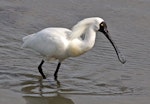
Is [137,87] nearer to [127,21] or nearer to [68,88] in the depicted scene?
[68,88]

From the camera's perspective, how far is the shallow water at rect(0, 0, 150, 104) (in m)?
7.05

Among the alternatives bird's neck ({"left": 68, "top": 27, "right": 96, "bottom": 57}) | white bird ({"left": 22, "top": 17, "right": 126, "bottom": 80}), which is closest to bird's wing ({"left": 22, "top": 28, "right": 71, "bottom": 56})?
white bird ({"left": 22, "top": 17, "right": 126, "bottom": 80})

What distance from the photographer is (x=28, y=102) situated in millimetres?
6648

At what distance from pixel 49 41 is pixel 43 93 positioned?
892mm

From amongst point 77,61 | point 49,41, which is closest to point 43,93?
point 49,41

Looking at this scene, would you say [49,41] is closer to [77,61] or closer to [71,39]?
[71,39]

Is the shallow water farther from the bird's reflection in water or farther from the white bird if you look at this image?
the white bird

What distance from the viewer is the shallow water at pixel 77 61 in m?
7.05

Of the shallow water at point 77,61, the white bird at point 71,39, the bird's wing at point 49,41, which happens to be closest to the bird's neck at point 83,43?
the white bird at point 71,39

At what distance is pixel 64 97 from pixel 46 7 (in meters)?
5.26

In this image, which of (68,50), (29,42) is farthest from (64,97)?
(29,42)

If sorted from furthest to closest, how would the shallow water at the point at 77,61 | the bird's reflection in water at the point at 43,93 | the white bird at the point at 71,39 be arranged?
the white bird at the point at 71,39 < the shallow water at the point at 77,61 < the bird's reflection in water at the point at 43,93

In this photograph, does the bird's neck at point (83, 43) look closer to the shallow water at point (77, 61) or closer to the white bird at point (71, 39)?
the white bird at point (71, 39)

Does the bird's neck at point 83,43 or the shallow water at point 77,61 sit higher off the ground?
the bird's neck at point 83,43
